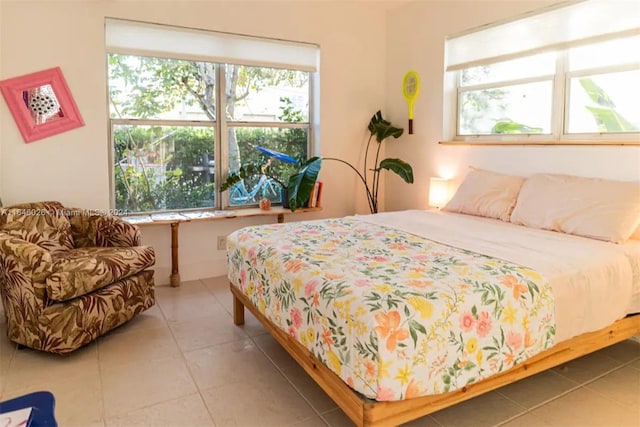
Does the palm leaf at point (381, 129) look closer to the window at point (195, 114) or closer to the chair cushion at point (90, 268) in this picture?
the window at point (195, 114)

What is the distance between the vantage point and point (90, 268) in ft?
8.29

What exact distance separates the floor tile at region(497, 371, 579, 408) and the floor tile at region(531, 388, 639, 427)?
0.05 m

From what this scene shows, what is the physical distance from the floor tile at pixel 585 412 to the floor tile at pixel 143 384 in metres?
1.64

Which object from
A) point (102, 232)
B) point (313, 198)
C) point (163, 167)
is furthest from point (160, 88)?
point (313, 198)

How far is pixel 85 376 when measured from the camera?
2314 millimetres

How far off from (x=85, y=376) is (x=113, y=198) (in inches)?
67.9

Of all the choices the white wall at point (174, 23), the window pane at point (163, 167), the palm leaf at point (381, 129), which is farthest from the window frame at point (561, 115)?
the window pane at point (163, 167)

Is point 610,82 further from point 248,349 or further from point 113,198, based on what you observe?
point 113,198

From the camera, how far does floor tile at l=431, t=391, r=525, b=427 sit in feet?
6.41

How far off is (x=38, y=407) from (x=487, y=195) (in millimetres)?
2908

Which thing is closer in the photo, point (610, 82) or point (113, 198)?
point (610, 82)

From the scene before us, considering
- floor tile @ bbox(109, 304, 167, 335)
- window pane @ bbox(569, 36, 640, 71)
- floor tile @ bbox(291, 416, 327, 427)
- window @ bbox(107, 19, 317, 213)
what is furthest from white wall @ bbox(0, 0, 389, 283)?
floor tile @ bbox(291, 416, 327, 427)

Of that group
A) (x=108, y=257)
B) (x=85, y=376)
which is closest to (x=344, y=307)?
(x=85, y=376)

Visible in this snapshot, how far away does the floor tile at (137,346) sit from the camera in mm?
2516
